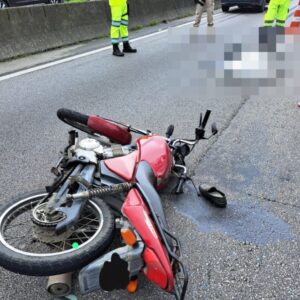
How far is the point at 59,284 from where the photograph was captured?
89.7 inches

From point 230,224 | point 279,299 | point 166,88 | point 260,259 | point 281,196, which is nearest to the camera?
point 279,299

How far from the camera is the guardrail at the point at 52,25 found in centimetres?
823

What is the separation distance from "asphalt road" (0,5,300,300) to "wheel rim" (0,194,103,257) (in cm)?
20

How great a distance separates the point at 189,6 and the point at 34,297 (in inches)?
616

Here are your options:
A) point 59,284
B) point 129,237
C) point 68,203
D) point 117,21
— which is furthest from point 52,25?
point 129,237

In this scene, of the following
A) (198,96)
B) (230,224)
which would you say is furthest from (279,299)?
(198,96)

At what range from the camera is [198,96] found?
5.48 metres

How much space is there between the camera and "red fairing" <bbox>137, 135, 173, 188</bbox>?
292 cm

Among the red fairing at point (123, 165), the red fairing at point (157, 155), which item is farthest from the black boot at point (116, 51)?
the red fairing at point (123, 165)

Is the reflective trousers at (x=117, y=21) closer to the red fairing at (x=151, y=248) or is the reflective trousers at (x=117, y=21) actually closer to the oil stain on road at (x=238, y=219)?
the oil stain on road at (x=238, y=219)

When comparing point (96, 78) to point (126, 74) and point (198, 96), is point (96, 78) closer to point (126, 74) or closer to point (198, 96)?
point (126, 74)

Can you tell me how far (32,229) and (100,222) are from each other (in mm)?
442

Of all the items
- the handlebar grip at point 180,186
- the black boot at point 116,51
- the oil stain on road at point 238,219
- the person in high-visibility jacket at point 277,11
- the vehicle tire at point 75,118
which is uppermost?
the person in high-visibility jacket at point 277,11

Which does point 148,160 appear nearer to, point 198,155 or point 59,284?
point 59,284
